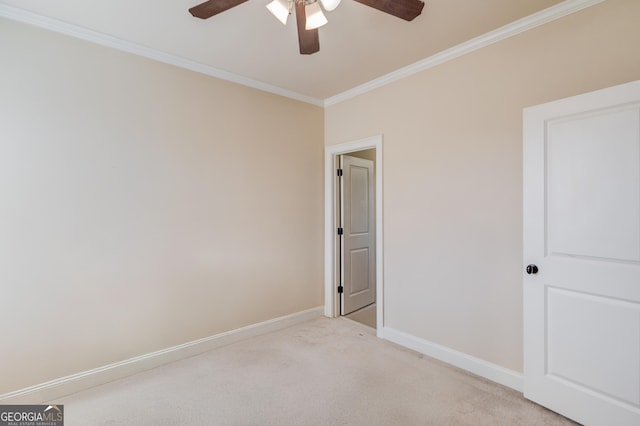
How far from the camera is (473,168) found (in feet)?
8.02

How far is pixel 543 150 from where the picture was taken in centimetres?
196

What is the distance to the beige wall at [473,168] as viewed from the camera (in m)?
1.92

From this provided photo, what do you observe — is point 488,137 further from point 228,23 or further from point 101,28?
point 101,28

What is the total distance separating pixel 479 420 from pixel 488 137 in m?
1.97

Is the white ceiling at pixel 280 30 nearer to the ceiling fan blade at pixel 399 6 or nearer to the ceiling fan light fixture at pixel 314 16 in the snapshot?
the ceiling fan blade at pixel 399 6

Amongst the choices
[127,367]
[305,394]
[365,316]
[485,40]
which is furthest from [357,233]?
[127,367]

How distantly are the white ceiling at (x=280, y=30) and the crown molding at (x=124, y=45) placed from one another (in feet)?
0.10

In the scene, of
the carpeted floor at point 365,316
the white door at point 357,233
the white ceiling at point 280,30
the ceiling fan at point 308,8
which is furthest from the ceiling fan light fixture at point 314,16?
the carpeted floor at point 365,316

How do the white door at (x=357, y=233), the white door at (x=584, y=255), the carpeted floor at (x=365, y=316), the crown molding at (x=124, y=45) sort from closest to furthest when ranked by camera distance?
the white door at (x=584, y=255), the crown molding at (x=124, y=45), the carpeted floor at (x=365, y=316), the white door at (x=357, y=233)

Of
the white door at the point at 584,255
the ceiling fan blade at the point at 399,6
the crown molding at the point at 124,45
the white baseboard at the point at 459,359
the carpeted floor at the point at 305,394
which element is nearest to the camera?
the ceiling fan blade at the point at 399,6

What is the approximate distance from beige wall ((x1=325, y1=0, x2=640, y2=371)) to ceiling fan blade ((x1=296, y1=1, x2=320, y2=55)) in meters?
1.35

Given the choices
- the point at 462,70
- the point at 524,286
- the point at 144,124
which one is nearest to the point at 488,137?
the point at 462,70

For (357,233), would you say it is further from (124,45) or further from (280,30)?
(124,45)

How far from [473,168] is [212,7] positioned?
2144mm
